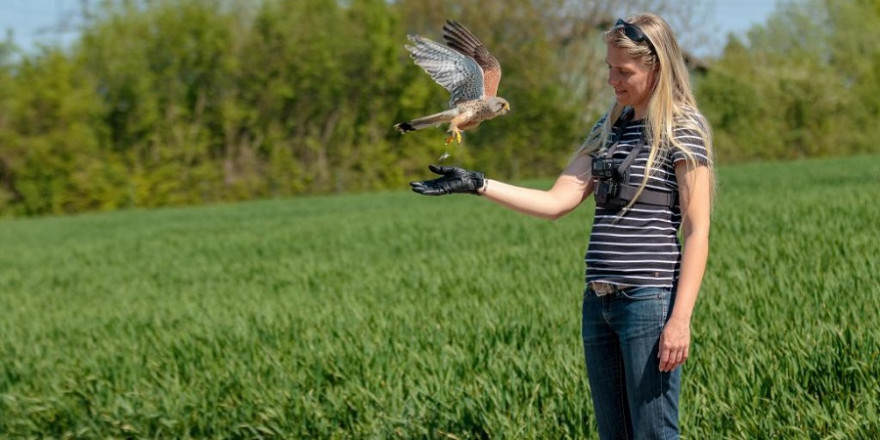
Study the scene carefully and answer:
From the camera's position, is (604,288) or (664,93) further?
(604,288)

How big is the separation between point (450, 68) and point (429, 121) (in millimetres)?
180

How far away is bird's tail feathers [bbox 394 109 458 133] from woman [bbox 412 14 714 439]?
1127 mm

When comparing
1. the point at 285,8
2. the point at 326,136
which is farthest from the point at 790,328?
the point at 285,8

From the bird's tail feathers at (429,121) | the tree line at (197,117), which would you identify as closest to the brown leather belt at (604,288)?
the bird's tail feathers at (429,121)

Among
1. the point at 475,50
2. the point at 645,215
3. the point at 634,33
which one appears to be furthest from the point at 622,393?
the point at 475,50

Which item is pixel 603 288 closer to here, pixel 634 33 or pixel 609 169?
pixel 609 169

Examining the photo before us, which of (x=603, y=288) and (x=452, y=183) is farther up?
(x=452, y=183)

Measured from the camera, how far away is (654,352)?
9.09 ft

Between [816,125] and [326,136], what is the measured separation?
36.6 metres

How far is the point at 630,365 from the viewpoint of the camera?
2789 millimetres

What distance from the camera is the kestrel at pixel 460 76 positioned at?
1390mm

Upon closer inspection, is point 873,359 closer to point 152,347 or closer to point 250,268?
point 152,347

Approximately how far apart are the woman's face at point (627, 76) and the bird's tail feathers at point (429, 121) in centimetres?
129

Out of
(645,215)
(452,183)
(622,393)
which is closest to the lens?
(452,183)
